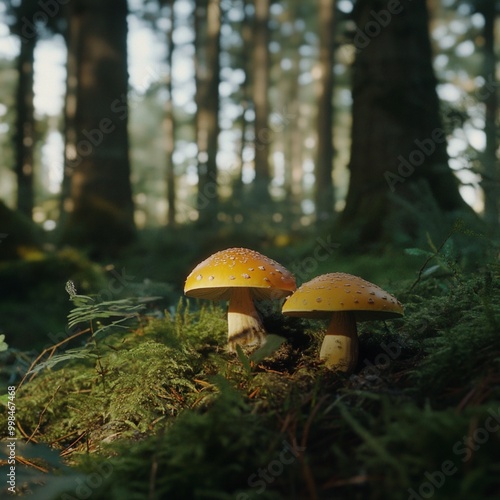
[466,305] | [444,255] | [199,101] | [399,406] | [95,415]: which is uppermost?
[199,101]

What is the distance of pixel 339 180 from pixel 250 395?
129 feet

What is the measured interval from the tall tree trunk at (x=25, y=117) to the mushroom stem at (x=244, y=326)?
1439 centimetres

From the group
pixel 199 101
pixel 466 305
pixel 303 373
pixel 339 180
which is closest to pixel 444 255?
pixel 466 305

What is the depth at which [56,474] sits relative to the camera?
1.82 m

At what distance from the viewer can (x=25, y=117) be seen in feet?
55.7

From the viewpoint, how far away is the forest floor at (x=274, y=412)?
1405 millimetres

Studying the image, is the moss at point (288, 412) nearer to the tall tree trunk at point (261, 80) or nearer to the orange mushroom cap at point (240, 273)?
the orange mushroom cap at point (240, 273)

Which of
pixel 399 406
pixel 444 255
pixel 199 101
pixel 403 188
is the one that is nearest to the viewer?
pixel 399 406

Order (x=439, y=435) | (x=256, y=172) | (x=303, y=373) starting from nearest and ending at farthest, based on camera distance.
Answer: (x=439, y=435) < (x=303, y=373) < (x=256, y=172)

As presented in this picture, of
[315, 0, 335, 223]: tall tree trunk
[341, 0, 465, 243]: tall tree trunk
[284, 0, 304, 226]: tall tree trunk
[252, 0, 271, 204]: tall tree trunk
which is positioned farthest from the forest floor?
[284, 0, 304, 226]: tall tree trunk

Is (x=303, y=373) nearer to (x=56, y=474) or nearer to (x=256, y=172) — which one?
(x=56, y=474)

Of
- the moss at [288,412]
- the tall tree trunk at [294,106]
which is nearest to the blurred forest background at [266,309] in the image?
the moss at [288,412]

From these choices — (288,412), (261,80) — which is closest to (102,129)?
(288,412)

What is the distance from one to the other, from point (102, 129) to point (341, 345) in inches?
348
